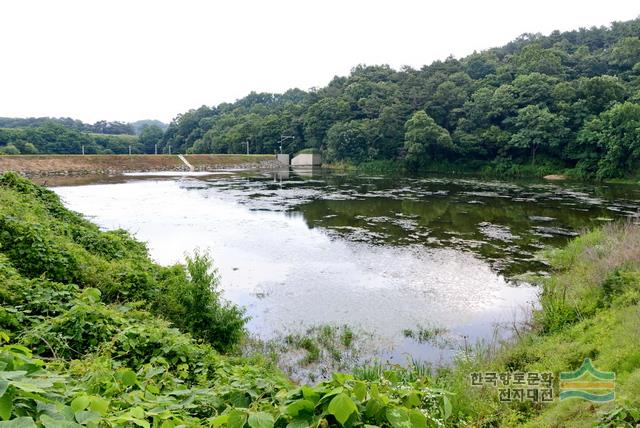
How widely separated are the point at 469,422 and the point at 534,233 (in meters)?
13.5

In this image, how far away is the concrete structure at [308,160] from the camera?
6881 cm

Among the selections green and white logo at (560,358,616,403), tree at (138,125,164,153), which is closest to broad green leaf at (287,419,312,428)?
green and white logo at (560,358,616,403)

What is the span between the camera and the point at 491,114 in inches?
1957

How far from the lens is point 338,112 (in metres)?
67.2

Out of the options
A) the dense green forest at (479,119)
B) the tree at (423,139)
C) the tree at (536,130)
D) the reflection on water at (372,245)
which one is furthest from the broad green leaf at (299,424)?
the tree at (423,139)

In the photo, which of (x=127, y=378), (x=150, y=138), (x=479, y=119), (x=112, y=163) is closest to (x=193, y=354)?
(x=127, y=378)

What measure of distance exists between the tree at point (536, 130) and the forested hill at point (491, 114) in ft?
0.35

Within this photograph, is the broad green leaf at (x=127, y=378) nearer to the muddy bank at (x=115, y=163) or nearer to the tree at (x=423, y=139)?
the muddy bank at (x=115, y=163)

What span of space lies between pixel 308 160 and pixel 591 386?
6577 cm

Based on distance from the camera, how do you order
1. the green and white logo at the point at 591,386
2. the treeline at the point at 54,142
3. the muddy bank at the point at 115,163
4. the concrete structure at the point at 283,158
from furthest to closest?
the concrete structure at the point at 283,158, the treeline at the point at 54,142, the muddy bank at the point at 115,163, the green and white logo at the point at 591,386

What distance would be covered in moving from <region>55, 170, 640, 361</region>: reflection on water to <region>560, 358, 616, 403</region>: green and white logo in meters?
2.75

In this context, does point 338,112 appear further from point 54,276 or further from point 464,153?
point 54,276

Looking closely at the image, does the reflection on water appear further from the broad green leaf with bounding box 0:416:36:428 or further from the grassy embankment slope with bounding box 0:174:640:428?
the broad green leaf with bounding box 0:416:36:428

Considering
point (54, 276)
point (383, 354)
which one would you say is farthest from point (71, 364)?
point (383, 354)
